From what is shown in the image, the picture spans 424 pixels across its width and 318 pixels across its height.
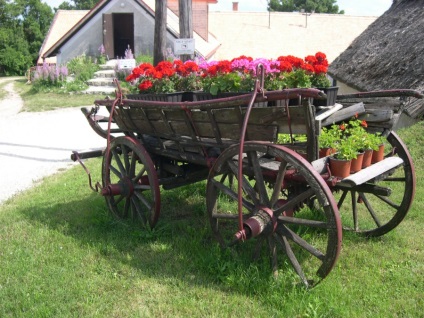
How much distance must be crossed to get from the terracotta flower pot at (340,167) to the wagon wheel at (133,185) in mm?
1533

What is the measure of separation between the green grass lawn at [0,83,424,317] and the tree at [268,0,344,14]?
A: 59.9 m

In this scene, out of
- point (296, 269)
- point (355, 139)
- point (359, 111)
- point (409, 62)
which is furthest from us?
point (409, 62)

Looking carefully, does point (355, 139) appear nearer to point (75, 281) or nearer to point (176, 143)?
point (176, 143)

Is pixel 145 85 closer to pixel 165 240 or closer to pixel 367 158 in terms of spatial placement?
pixel 165 240

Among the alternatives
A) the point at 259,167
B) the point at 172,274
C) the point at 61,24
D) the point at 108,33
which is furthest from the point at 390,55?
the point at 61,24

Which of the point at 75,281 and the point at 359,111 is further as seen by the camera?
the point at 359,111

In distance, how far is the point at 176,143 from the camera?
152 inches

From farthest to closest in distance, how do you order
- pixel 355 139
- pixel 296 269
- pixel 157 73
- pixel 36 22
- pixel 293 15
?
pixel 36 22 < pixel 293 15 < pixel 157 73 < pixel 355 139 < pixel 296 269

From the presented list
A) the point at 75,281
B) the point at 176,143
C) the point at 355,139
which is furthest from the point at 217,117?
the point at 75,281

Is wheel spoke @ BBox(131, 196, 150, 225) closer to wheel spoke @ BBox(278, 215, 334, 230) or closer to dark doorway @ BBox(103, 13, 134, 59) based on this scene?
wheel spoke @ BBox(278, 215, 334, 230)

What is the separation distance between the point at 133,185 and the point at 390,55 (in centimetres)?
702

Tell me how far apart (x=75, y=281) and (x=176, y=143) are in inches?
53.1

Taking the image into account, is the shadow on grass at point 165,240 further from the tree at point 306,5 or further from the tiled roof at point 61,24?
the tree at point 306,5

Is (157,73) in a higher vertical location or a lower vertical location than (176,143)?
higher
